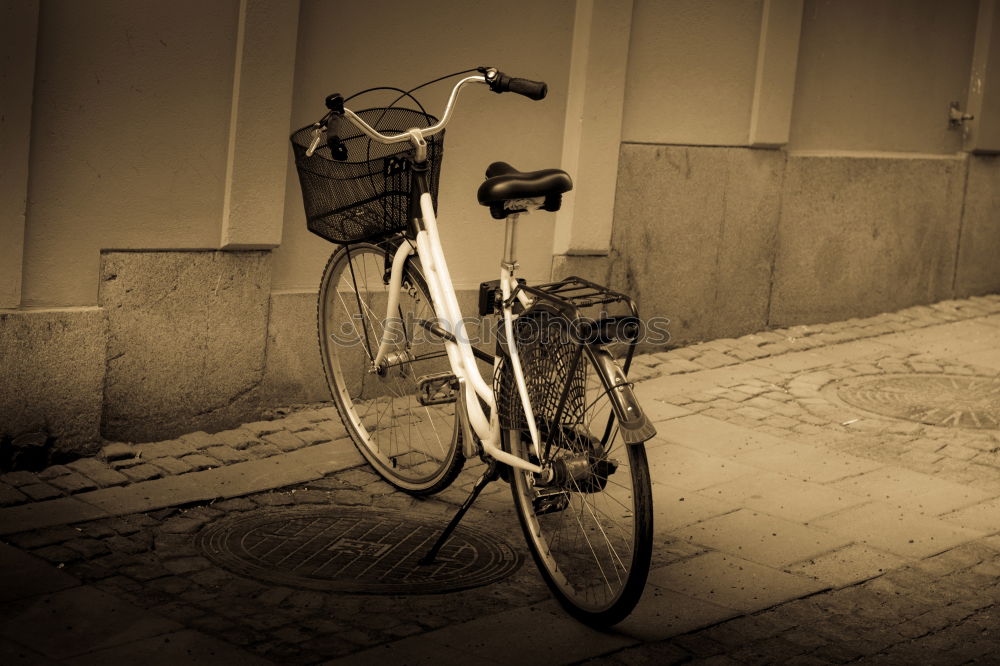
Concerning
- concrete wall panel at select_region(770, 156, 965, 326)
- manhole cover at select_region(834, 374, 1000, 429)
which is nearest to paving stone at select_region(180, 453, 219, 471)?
manhole cover at select_region(834, 374, 1000, 429)

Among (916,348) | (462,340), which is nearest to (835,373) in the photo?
(916,348)

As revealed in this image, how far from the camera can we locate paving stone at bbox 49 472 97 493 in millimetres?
5391

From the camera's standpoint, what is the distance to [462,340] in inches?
191

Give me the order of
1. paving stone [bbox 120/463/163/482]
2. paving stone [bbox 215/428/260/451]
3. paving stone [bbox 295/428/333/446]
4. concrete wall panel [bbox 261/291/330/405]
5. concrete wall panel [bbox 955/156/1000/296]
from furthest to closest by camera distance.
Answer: concrete wall panel [bbox 955/156/1000/296] → concrete wall panel [bbox 261/291/330/405] → paving stone [bbox 295/428/333/446] → paving stone [bbox 215/428/260/451] → paving stone [bbox 120/463/163/482]

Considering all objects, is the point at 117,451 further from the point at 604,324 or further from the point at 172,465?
the point at 604,324

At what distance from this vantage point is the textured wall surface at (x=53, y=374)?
215 inches

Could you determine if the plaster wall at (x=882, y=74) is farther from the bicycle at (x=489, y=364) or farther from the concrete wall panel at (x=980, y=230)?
the bicycle at (x=489, y=364)

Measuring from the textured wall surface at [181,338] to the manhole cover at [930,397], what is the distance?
3231 mm

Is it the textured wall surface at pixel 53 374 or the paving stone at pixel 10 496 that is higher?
the textured wall surface at pixel 53 374

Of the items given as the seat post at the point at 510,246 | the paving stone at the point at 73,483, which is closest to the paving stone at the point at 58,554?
the paving stone at the point at 73,483

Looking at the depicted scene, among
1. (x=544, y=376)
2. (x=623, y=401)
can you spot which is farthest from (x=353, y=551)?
(x=623, y=401)

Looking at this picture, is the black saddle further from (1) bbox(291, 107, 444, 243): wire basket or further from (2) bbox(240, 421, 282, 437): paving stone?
(2) bbox(240, 421, 282, 437): paving stone

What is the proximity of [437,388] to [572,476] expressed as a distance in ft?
3.09

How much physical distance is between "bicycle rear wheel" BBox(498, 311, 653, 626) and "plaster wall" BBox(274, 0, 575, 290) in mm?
2268
